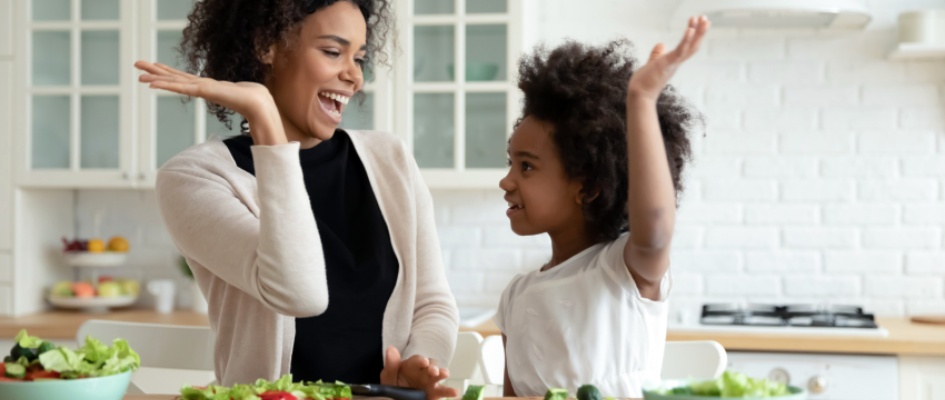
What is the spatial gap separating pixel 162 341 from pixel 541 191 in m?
0.83

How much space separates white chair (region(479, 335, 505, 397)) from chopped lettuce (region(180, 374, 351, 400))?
0.61 meters

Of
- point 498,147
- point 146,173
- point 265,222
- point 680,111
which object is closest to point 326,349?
point 265,222

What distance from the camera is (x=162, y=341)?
1.99 meters

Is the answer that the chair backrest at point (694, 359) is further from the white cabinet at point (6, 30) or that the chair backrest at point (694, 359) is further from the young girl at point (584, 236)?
the white cabinet at point (6, 30)

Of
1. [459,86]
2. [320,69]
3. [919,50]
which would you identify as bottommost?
[320,69]

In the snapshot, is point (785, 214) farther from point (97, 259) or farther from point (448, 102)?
point (97, 259)

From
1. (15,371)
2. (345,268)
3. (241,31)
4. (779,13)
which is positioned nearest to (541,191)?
(345,268)

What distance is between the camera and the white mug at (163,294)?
3.55 metres

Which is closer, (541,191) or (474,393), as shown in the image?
(474,393)

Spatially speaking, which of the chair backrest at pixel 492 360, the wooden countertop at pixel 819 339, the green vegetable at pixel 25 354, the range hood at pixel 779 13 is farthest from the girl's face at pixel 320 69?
the range hood at pixel 779 13

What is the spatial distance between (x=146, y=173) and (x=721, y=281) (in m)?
1.90

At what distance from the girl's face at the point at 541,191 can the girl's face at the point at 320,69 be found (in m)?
0.32

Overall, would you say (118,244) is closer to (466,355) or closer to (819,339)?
(466,355)

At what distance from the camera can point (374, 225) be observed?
175 cm
